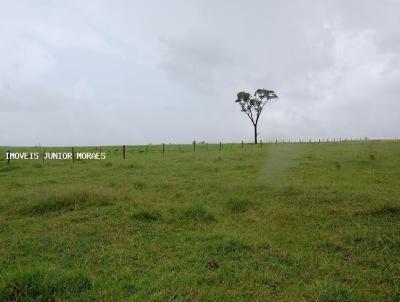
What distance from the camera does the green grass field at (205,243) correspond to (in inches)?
218

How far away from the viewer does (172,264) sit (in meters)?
6.59

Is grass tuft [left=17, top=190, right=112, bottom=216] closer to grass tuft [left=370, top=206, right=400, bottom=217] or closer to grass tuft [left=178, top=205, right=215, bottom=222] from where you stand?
grass tuft [left=178, top=205, right=215, bottom=222]

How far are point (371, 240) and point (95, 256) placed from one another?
6.27m

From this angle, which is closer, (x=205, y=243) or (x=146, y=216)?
(x=205, y=243)

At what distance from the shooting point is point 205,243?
778cm

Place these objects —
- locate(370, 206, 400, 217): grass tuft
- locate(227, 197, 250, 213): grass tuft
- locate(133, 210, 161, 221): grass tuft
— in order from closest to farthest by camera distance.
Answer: locate(370, 206, 400, 217): grass tuft, locate(133, 210, 161, 221): grass tuft, locate(227, 197, 250, 213): grass tuft

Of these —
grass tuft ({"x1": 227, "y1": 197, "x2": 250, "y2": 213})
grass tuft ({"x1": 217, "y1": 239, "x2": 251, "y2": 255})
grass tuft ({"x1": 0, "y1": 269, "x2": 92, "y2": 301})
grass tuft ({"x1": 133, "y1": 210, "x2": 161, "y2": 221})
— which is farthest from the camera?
grass tuft ({"x1": 227, "y1": 197, "x2": 250, "y2": 213})

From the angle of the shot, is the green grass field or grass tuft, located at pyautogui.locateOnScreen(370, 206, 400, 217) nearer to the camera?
the green grass field

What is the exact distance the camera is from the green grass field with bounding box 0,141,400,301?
5.54 metres

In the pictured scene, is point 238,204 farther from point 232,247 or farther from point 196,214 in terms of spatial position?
point 232,247

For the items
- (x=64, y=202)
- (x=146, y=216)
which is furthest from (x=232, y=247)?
(x=64, y=202)

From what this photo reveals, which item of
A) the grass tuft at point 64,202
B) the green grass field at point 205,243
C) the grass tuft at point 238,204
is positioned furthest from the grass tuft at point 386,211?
the grass tuft at point 64,202

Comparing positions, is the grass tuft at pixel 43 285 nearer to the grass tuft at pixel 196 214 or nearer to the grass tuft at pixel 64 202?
the grass tuft at pixel 196 214

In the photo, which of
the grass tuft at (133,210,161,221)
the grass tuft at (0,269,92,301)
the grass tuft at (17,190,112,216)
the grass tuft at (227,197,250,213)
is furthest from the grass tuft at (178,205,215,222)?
the grass tuft at (0,269,92,301)
